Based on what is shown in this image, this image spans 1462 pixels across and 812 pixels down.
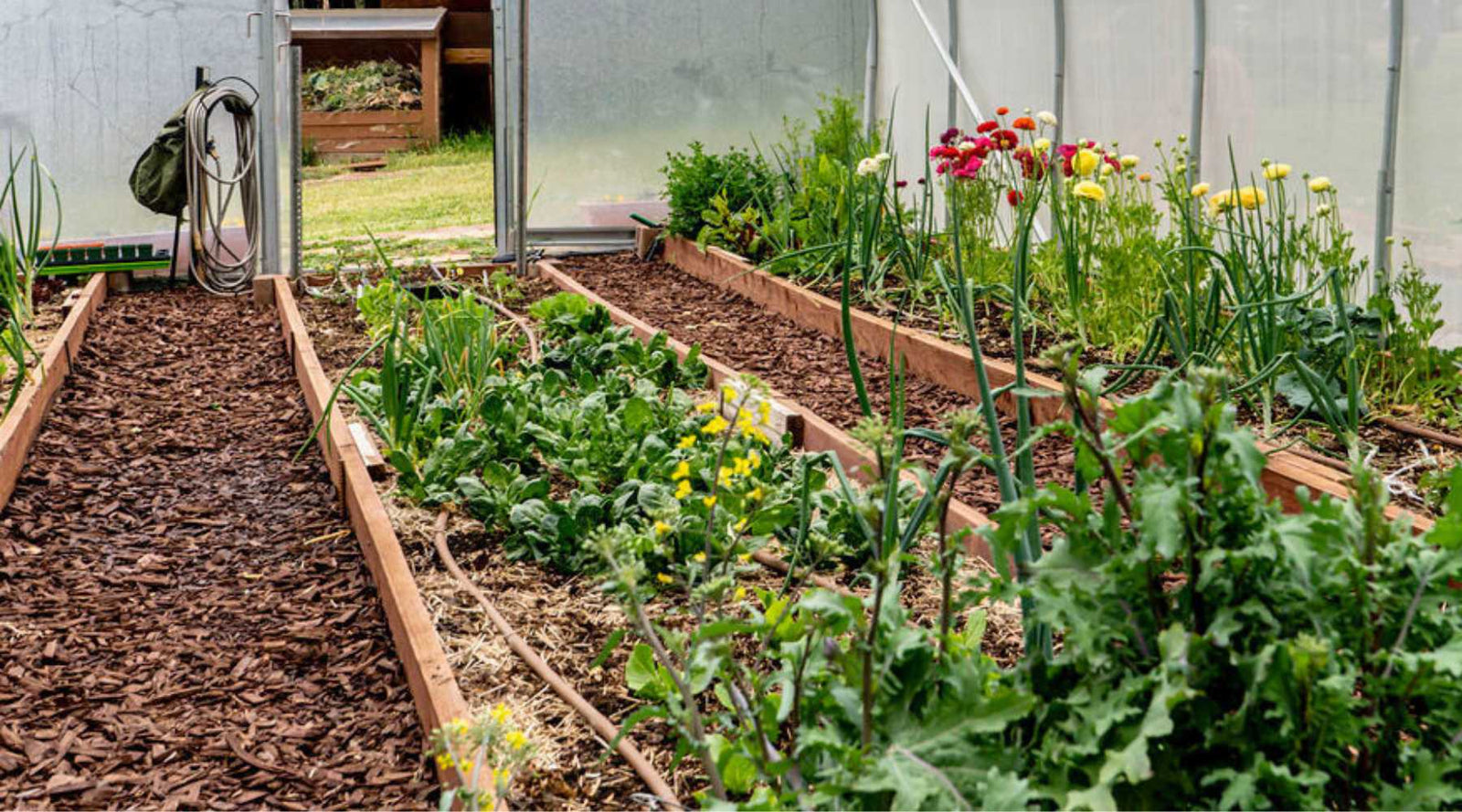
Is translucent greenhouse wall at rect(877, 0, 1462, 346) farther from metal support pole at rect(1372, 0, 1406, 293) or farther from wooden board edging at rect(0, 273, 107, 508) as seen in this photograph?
wooden board edging at rect(0, 273, 107, 508)

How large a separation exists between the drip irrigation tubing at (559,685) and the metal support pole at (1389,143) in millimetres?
2868

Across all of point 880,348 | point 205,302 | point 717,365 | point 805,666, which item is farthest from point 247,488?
point 205,302

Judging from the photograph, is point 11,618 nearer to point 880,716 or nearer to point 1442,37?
point 880,716

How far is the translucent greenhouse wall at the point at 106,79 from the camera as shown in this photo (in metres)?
7.06

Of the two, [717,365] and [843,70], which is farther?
[843,70]

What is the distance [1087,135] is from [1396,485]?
3.24 m

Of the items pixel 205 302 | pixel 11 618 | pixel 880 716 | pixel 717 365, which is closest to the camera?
pixel 880 716

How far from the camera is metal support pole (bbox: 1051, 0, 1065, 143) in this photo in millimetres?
6277

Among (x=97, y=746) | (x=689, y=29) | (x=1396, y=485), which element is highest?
Result: (x=689, y=29)

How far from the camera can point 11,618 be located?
3018mm

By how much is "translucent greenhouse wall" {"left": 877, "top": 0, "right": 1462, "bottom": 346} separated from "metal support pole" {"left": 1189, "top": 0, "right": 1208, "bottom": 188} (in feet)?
0.09

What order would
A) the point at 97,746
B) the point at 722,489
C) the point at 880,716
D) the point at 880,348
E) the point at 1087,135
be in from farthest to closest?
the point at 1087,135, the point at 880,348, the point at 722,489, the point at 97,746, the point at 880,716

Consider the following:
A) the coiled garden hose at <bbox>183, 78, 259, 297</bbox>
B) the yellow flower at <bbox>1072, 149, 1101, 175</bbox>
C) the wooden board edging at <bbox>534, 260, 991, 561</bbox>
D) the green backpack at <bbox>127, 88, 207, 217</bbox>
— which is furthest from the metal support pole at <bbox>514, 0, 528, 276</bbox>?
the yellow flower at <bbox>1072, 149, 1101, 175</bbox>

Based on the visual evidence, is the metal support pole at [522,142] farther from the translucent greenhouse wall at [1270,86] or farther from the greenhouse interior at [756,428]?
the translucent greenhouse wall at [1270,86]
